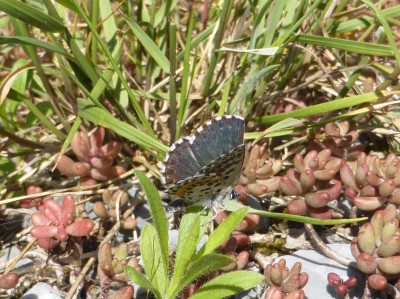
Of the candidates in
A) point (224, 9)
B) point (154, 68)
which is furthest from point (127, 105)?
point (224, 9)

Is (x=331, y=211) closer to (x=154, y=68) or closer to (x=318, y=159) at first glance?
(x=318, y=159)

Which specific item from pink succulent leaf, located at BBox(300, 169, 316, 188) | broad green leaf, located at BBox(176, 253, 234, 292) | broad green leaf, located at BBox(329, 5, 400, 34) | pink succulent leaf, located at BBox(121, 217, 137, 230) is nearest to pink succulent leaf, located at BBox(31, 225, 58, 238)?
pink succulent leaf, located at BBox(121, 217, 137, 230)

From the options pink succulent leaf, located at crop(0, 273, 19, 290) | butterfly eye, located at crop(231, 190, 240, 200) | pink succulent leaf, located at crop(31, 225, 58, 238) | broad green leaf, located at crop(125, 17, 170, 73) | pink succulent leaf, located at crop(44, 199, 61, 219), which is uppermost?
broad green leaf, located at crop(125, 17, 170, 73)

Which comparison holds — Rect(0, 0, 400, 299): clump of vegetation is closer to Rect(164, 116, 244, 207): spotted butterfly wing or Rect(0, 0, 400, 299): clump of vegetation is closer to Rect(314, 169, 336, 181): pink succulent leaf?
Rect(314, 169, 336, 181): pink succulent leaf

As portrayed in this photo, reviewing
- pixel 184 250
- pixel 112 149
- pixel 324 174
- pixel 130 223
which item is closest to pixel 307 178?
pixel 324 174

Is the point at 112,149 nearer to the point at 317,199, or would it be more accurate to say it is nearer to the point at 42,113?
the point at 42,113

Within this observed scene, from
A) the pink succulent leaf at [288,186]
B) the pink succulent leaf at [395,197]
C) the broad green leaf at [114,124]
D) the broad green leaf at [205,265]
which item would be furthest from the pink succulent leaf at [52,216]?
the pink succulent leaf at [395,197]
